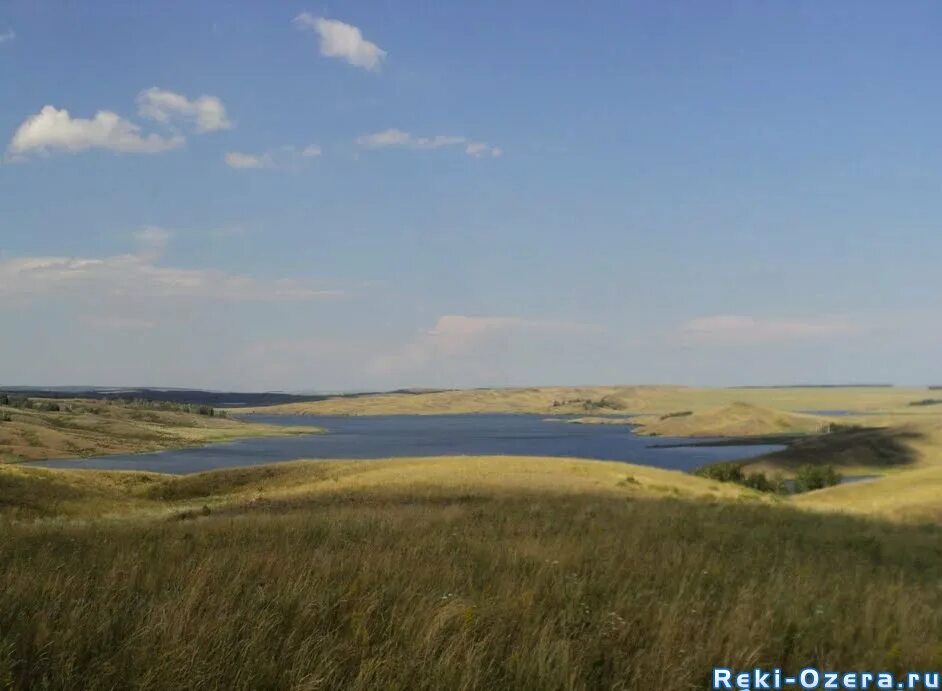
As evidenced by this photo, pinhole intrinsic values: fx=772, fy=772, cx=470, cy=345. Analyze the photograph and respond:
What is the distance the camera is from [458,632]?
525 centimetres

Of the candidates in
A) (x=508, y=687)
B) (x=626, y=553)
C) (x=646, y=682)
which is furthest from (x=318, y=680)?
(x=626, y=553)

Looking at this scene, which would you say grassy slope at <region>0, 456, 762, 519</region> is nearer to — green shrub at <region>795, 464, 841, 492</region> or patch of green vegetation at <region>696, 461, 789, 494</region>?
patch of green vegetation at <region>696, 461, 789, 494</region>

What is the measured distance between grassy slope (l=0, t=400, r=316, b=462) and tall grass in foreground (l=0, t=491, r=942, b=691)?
10995cm

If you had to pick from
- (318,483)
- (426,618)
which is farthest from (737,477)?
(426,618)

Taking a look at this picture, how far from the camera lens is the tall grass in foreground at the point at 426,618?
14.9 ft

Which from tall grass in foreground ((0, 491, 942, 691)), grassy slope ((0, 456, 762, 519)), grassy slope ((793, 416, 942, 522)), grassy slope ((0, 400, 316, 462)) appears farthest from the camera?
grassy slope ((0, 400, 316, 462))

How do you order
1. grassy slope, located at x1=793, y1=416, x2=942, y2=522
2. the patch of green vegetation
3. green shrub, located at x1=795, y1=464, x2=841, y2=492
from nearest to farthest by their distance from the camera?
grassy slope, located at x1=793, y1=416, x2=942, y2=522, the patch of green vegetation, green shrub, located at x1=795, y1=464, x2=841, y2=492

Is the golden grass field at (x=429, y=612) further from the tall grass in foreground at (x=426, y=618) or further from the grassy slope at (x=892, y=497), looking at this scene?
the grassy slope at (x=892, y=497)

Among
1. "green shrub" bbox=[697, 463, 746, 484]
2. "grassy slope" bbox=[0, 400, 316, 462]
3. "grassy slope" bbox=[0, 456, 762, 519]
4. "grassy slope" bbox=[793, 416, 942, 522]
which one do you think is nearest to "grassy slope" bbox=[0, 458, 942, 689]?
"grassy slope" bbox=[0, 456, 762, 519]

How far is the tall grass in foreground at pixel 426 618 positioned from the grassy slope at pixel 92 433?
4329 inches

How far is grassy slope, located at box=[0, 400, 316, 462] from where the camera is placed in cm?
11300

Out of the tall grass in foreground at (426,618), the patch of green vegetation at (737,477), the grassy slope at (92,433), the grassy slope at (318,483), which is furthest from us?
the grassy slope at (92,433)

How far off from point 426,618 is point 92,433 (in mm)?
149856

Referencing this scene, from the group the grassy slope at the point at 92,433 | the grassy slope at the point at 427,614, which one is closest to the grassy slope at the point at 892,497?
the grassy slope at the point at 427,614
